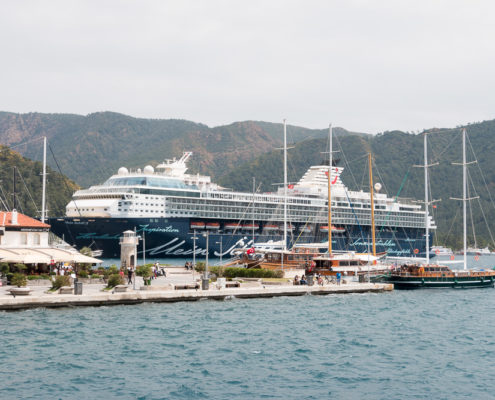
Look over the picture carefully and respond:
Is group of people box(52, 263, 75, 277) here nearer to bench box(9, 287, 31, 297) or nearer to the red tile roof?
the red tile roof

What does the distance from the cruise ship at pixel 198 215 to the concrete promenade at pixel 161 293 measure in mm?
21851

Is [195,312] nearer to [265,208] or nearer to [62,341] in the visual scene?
[62,341]

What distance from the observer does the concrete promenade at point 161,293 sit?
121 feet

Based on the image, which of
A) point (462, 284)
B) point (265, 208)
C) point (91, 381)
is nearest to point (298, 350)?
point (91, 381)

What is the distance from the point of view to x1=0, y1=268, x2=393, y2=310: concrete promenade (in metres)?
36.9

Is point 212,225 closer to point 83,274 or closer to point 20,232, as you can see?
point 20,232

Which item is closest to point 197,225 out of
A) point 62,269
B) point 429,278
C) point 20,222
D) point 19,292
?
point 429,278

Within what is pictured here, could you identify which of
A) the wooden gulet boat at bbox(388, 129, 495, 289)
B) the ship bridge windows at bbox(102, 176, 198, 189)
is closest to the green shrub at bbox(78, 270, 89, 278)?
the wooden gulet boat at bbox(388, 129, 495, 289)

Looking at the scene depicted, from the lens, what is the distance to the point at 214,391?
2261 cm

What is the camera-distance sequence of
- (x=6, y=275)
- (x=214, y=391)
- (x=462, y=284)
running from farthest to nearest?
(x=462, y=284) → (x=6, y=275) → (x=214, y=391)

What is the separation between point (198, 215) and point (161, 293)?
173 ft

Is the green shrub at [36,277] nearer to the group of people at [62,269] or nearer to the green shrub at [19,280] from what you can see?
the group of people at [62,269]

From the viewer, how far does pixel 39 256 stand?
4522 cm

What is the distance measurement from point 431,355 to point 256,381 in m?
8.87
